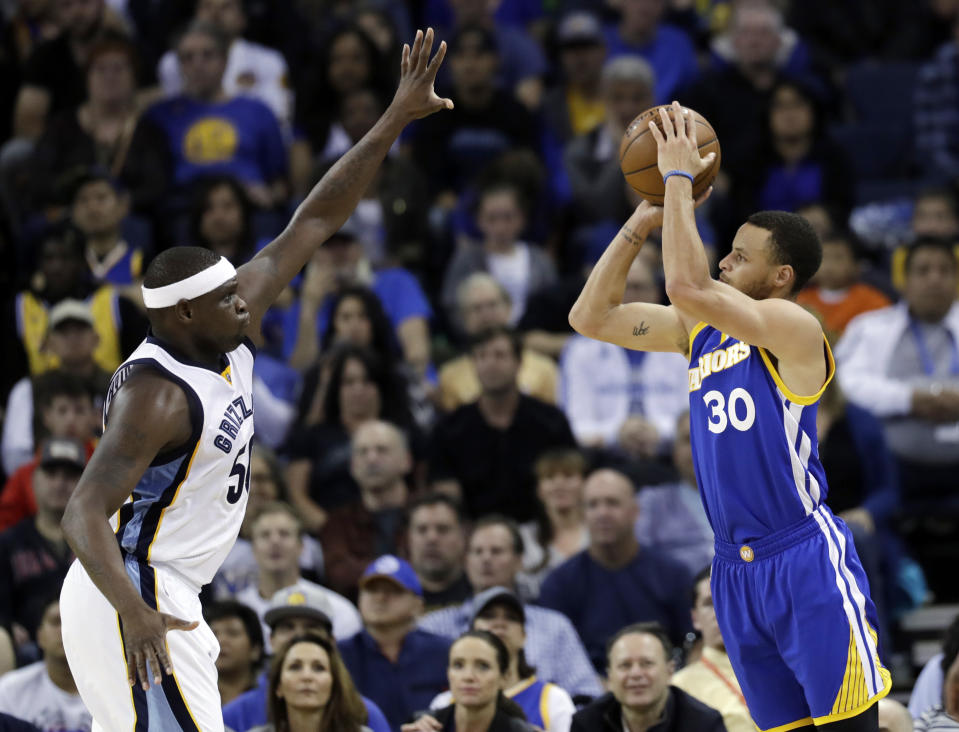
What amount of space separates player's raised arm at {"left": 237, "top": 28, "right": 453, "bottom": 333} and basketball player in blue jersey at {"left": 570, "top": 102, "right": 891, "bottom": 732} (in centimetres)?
117

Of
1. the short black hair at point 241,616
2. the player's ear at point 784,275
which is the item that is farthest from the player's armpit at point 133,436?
the short black hair at point 241,616

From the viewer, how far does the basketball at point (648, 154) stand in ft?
19.2

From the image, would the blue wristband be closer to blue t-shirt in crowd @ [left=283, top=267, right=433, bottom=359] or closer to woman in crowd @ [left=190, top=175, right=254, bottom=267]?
blue t-shirt in crowd @ [left=283, top=267, right=433, bottom=359]

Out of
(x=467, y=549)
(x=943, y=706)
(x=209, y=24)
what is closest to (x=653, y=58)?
(x=209, y=24)

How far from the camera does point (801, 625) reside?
5.32 m

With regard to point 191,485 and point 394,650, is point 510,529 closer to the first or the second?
point 394,650

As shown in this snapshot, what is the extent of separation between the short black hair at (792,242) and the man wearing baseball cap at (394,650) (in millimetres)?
3816

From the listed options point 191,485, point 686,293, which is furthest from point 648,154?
point 191,485

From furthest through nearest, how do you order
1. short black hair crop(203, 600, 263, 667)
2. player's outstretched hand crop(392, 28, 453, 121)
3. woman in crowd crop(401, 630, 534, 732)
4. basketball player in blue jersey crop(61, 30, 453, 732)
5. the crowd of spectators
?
the crowd of spectators
short black hair crop(203, 600, 263, 667)
woman in crowd crop(401, 630, 534, 732)
player's outstretched hand crop(392, 28, 453, 121)
basketball player in blue jersey crop(61, 30, 453, 732)

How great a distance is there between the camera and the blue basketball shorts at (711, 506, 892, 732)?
5.31 m

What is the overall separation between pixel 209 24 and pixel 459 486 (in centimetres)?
Result: 487

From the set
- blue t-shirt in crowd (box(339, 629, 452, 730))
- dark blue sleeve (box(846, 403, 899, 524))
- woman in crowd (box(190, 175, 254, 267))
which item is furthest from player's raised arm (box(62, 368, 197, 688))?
woman in crowd (box(190, 175, 254, 267))

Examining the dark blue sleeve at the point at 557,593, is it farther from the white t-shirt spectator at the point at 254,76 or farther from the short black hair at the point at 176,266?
the white t-shirt spectator at the point at 254,76

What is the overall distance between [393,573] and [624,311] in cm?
317
